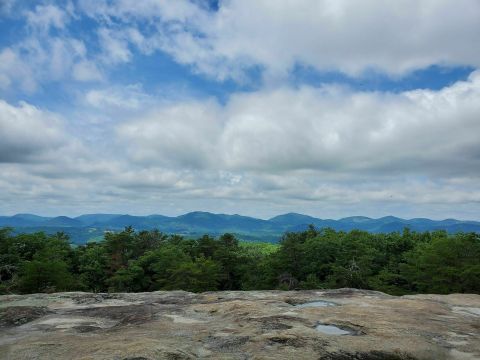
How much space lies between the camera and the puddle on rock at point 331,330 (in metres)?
13.0

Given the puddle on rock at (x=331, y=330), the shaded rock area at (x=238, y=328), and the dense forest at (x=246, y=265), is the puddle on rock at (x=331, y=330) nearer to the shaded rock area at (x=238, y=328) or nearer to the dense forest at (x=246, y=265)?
the shaded rock area at (x=238, y=328)

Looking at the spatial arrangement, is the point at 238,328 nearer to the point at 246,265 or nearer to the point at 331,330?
the point at 331,330

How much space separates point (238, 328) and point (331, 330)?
3287mm

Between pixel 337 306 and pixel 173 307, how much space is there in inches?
307

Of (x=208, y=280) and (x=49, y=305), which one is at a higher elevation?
(x=49, y=305)

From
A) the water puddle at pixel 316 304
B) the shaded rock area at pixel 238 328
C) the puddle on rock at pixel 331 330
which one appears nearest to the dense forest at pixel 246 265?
the shaded rock area at pixel 238 328

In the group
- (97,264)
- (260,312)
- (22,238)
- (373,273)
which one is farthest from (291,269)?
(260,312)

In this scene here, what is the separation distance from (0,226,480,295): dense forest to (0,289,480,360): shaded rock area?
3401 centimetres

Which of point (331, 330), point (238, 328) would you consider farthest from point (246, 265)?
point (331, 330)

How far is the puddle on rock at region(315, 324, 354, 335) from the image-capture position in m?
13.0

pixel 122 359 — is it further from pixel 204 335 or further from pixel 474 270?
pixel 474 270

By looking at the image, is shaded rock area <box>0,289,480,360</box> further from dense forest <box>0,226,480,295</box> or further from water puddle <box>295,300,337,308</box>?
dense forest <box>0,226,480,295</box>

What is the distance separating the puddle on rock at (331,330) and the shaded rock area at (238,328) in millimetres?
76

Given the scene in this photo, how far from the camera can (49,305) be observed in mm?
18906
